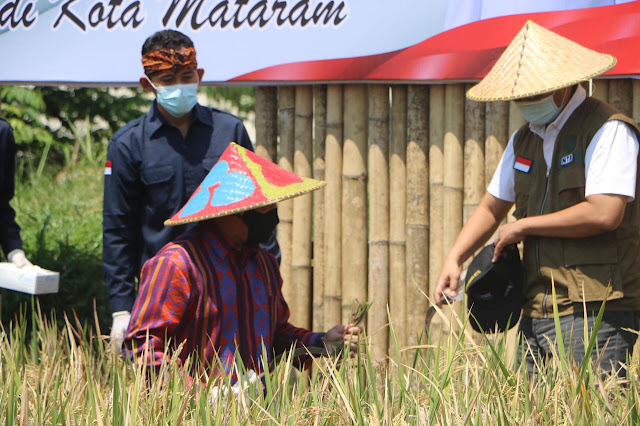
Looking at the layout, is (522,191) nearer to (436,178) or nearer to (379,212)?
(436,178)

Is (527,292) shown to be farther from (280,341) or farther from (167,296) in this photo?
(167,296)

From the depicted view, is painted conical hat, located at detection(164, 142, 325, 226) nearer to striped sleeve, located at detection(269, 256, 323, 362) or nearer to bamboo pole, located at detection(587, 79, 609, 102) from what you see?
striped sleeve, located at detection(269, 256, 323, 362)

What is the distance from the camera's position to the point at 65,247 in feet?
19.0

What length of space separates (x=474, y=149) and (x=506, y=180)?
941 millimetres

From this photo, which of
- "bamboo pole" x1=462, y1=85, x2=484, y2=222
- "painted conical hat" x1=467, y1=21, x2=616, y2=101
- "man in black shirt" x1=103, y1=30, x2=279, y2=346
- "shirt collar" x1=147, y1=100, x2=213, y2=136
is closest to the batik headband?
"man in black shirt" x1=103, y1=30, x2=279, y2=346

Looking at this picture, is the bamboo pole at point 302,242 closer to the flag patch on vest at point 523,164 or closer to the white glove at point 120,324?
the white glove at point 120,324

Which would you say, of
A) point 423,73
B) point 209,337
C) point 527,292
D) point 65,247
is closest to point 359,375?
point 209,337

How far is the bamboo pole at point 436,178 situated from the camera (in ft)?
14.8

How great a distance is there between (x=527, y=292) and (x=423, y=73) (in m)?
1.38

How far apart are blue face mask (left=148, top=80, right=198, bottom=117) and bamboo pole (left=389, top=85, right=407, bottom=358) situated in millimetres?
1141

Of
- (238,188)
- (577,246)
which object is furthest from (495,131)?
(238,188)

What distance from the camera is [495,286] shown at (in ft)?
11.0

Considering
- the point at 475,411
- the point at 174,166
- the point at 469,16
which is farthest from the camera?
the point at 469,16

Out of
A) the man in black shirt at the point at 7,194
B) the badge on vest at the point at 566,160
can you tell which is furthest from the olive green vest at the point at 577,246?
the man in black shirt at the point at 7,194
